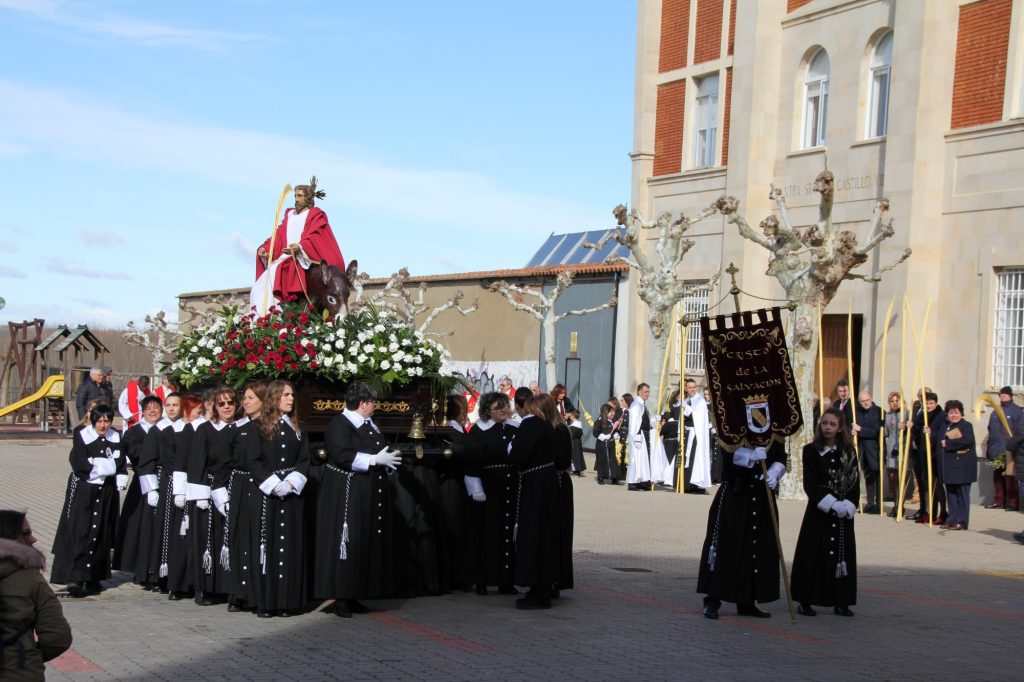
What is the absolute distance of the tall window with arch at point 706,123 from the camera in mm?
29719

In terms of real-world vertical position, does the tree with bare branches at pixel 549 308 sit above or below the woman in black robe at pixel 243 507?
above

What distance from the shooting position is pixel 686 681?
8.12 meters

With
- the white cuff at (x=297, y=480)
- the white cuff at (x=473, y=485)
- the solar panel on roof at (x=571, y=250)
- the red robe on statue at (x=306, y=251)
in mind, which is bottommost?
the white cuff at (x=473, y=485)

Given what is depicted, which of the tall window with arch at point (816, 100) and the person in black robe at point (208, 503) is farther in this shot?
the tall window with arch at point (816, 100)

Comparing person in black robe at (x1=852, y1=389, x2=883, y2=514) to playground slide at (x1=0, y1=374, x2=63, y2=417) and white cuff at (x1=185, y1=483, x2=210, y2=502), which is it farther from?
playground slide at (x1=0, y1=374, x2=63, y2=417)

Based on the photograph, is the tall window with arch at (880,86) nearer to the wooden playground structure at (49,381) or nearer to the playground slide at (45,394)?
the wooden playground structure at (49,381)

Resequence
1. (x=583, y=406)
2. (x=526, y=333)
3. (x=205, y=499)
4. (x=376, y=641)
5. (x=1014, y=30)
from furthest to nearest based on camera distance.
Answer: (x=526, y=333)
(x=583, y=406)
(x=1014, y=30)
(x=205, y=499)
(x=376, y=641)

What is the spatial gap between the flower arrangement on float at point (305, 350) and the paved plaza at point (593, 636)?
1949mm

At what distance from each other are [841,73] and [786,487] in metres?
9.04

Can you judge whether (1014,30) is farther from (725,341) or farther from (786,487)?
(725,341)

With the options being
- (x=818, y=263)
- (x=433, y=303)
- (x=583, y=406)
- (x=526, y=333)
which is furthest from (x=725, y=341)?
(x=433, y=303)

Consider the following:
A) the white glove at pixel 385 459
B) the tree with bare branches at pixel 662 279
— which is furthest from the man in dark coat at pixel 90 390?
the white glove at pixel 385 459

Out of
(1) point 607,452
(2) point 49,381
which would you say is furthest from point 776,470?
(2) point 49,381

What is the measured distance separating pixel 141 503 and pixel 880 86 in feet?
58.8
